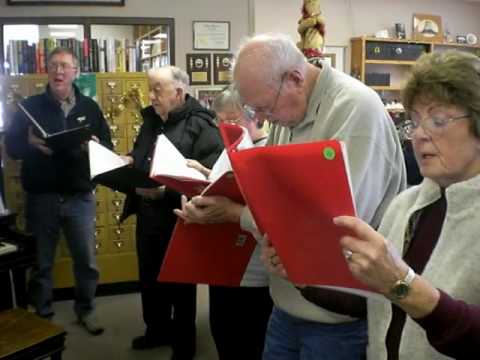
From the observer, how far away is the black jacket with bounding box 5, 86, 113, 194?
299cm

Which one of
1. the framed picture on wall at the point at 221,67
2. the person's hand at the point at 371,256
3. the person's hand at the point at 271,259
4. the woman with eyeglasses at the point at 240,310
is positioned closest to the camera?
the person's hand at the point at 371,256

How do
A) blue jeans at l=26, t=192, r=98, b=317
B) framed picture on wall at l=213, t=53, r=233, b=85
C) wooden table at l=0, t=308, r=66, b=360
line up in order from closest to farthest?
1. wooden table at l=0, t=308, r=66, b=360
2. blue jeans at l=26, t=192, r=98, b=317
3. framed picture on wall at l=213, t=53, r=233, b=85

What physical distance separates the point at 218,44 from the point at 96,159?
1.86 metres

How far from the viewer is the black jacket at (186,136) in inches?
97.5

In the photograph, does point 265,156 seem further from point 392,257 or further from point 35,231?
point 35,231

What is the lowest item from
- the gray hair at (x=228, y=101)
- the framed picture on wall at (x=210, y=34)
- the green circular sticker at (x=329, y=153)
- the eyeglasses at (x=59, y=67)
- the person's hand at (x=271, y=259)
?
the person's hand at (x=271, y=259)

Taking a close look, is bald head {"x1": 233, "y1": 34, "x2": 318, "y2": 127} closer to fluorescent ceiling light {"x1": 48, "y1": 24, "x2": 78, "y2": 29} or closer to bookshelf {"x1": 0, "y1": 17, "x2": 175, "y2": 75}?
bookshelf {"x1": 0, "y1": 17, "x2": 175, "y2": 75}

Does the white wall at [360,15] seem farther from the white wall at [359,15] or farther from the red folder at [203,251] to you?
the red folder at [203,251]

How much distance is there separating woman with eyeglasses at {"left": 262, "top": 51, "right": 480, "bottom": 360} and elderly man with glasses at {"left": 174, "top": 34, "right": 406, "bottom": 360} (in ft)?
0.55

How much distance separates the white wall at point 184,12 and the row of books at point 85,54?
8.2 inches

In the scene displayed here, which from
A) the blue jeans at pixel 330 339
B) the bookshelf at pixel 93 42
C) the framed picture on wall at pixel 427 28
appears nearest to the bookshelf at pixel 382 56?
the framed picture on wall at pixel 427 28

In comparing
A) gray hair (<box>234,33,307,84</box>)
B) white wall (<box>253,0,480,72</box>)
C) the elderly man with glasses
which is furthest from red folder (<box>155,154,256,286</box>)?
white wall (<box>253,0,480,72</box>)

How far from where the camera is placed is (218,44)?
3859 mm

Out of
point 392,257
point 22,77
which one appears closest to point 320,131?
point 392,257
